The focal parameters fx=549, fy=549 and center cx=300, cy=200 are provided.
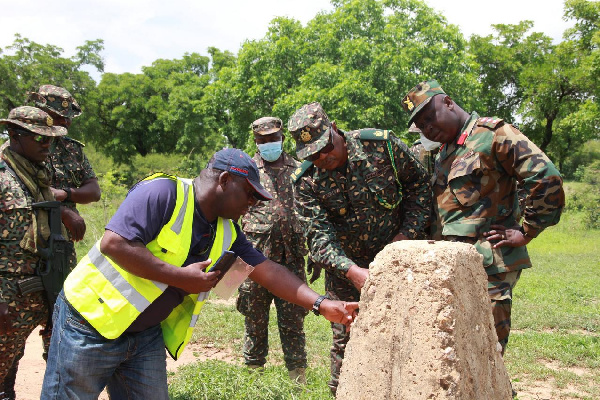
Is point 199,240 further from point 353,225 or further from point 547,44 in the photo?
point 547,44

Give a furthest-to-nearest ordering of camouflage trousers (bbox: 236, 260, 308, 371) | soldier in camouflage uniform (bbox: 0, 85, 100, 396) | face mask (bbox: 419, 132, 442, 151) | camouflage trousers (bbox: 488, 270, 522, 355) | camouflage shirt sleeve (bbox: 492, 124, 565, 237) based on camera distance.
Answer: camouflage trousers (bbox: 236, 260, 308, 371) < soldier in camouflage uniform (bbox: 0, 85, 100, 396) < face mask (bbox: 419, 132, 442, 151) < camouflage trousers (bbox: 488, 270, 522, 355) < camouflage shirt sleeve (bbox: 492, 124, 565, 237)

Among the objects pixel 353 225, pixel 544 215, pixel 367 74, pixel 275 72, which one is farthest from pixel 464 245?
pixel 275 72

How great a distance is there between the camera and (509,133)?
10.8ft

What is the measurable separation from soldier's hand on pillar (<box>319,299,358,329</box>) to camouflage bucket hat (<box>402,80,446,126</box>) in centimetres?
130

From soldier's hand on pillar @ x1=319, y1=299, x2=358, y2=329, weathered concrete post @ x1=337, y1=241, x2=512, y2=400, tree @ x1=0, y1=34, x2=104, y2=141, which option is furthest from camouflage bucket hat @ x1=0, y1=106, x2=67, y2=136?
tree @ x1=0, y1=34, x2=104, y2=141

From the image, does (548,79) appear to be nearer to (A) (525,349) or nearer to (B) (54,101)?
(A) (525,349)

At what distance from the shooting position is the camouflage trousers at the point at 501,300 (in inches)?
131

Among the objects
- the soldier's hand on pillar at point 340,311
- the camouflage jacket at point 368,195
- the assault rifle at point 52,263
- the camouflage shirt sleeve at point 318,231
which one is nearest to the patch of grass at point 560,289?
the camouflage jacket at point 368,195

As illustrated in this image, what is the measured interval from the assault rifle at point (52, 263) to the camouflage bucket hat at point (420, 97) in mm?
2615

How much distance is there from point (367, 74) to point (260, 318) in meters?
16.2

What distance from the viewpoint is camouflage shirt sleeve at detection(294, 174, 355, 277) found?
3.56 meters

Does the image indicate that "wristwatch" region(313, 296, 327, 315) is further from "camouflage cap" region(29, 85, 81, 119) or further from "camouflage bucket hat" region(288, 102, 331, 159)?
"camouflage cap" region(29, 85, 81, 119)

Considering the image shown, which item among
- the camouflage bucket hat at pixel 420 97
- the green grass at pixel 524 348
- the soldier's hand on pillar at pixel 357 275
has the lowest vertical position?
the green grass at pixel 524 348

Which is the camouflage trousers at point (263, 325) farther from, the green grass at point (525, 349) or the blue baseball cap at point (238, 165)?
the blue baseball cap at point (238, 165)
